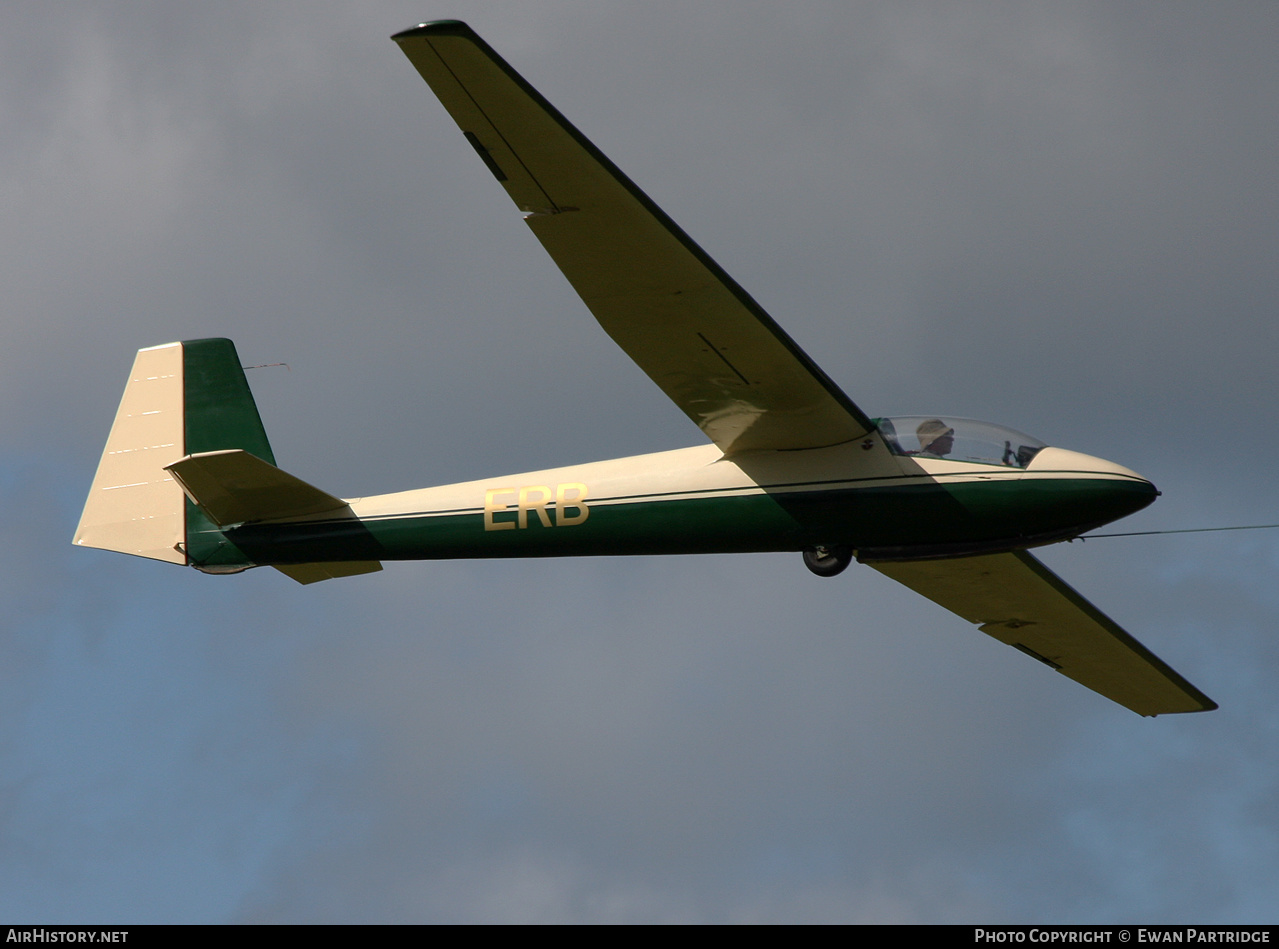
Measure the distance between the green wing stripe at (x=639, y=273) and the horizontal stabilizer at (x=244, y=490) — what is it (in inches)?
214

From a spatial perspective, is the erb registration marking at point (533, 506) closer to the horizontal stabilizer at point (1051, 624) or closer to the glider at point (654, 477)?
the glider at point (654, 477)

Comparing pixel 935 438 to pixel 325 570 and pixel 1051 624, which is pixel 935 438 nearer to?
pixel 1051 624

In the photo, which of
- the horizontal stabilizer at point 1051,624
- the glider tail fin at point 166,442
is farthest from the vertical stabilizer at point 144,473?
the horizontal stabilizer at point 1051,624

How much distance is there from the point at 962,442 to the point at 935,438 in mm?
335

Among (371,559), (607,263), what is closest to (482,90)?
(607,263)

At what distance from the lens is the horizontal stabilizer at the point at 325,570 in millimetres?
21250

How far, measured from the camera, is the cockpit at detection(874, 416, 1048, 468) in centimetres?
1872

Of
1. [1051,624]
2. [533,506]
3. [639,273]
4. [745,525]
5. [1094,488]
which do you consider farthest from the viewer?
[1051,624]

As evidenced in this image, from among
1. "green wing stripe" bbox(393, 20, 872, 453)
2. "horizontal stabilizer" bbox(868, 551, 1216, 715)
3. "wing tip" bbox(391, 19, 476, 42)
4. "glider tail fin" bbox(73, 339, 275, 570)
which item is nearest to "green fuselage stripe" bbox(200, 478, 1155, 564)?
"green wing stripe" bbox(393, 20, 872, 453)

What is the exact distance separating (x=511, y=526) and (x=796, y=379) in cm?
442

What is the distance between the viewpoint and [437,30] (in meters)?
14.3

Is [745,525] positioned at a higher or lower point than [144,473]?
lower

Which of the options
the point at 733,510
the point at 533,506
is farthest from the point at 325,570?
the point at 733,510
